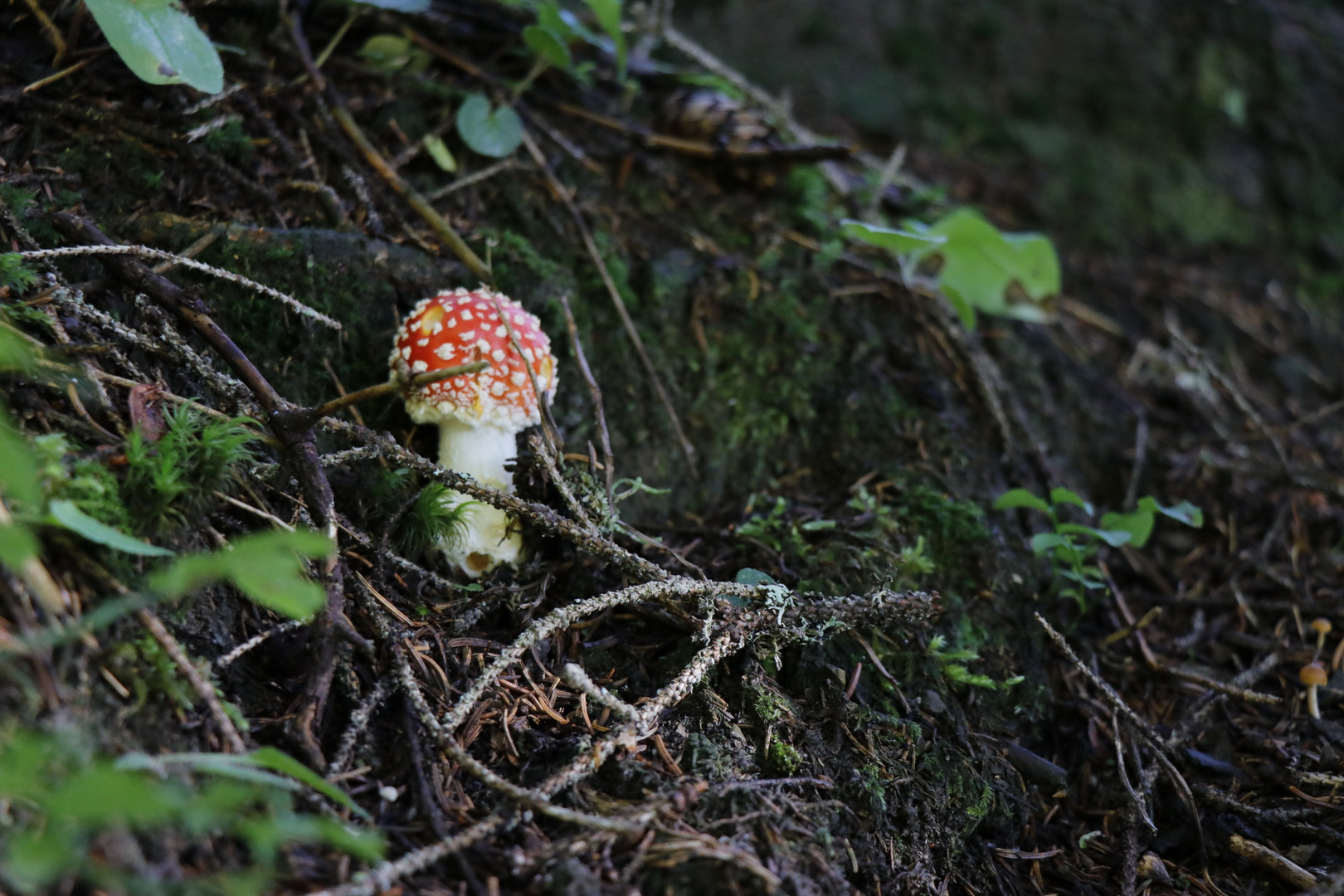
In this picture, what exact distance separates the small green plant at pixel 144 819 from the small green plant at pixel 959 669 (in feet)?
5.11

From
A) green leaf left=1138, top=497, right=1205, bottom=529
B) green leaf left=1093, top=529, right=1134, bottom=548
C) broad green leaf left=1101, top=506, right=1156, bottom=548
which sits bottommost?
broad green leaf left=1101, top=506, right=1156, bottom=548

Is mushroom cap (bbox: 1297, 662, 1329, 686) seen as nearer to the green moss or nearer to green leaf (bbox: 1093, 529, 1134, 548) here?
green leaf (bbox: 1093, 529, 1134, 548)

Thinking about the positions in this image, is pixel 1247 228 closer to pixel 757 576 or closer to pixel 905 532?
pixel 905 532

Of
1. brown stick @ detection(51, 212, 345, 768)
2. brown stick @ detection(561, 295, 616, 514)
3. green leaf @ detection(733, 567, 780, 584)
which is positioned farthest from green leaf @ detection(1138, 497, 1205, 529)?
brown stick @ detection(51, 212, 345, 768)

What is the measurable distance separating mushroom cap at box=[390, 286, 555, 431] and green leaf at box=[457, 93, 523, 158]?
78 centimetres

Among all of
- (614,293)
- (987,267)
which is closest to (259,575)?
(614,293)

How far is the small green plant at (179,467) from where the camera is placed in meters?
1.70

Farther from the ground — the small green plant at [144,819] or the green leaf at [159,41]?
the green leaf at [159,41]

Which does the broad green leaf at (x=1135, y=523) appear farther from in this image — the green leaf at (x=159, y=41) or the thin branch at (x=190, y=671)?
the green leaf at (x=159, y=41)

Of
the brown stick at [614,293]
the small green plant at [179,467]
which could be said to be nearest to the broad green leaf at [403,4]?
the brown stick at [614,293]

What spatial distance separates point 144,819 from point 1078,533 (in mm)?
2717

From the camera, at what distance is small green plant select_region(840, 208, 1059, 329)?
3.29 meters

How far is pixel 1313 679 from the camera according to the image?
8.29 ft

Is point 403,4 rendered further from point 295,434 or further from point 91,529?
point 91,529
